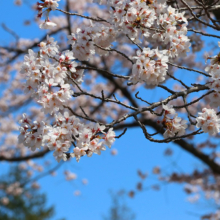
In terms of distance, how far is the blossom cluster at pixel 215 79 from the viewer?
217cm

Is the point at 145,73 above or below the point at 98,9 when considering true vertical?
below

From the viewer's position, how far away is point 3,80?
12.2m

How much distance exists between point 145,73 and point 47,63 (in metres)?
0.75

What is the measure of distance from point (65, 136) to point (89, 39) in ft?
3.59

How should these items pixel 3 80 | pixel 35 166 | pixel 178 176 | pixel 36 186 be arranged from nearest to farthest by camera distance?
1. pixel 178 176
2. pixel 3 80
3. pixel 35 166
4. pixel 36 186

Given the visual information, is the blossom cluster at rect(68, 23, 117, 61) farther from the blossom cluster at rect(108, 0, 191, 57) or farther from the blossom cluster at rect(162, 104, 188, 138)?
the blossom cluster at rect(162, 104, 188, 138)

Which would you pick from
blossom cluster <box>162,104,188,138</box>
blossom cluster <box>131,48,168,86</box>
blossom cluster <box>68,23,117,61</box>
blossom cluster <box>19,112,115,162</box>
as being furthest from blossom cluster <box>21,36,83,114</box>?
blossom cluster <box>162,104,188,138</box>

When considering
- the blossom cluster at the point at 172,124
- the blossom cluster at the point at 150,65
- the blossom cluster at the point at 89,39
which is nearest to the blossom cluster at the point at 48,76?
the blossom cluster at the point at 89,39

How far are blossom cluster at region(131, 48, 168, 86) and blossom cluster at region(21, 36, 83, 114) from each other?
0.55 m

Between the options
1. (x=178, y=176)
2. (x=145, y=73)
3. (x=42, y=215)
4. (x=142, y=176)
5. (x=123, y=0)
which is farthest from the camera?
(x=42, y=215)

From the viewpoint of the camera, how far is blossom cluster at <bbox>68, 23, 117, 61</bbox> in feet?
9.07

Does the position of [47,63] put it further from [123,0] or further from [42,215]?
[42,215]

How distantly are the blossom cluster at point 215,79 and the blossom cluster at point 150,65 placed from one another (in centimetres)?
36

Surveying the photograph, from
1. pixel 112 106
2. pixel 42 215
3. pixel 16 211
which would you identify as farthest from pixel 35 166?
pixel 16 211
